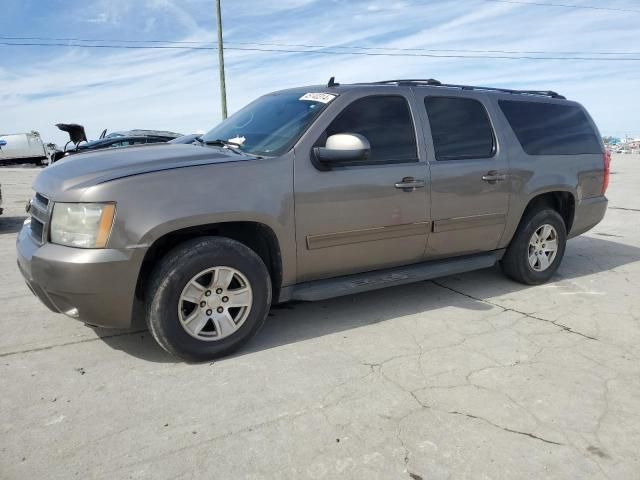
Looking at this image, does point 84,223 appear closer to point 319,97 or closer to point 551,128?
point 319,97

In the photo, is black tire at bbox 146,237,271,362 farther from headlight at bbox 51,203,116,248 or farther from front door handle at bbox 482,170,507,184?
front door handle at bbox 482,170,507,184

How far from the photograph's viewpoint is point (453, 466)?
2230 mm

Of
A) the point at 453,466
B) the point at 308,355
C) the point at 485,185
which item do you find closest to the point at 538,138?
the point at 485,185

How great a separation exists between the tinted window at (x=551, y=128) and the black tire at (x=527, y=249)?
0.61m

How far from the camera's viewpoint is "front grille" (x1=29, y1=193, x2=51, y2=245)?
3.00 m

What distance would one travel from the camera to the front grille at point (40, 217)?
9.85 feet

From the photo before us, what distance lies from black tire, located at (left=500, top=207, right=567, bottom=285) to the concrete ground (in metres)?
0.51

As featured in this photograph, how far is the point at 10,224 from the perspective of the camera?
8.56 meters

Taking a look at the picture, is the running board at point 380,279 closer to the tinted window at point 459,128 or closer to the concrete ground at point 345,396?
the concrete ground at point 345,396

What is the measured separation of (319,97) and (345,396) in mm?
2196

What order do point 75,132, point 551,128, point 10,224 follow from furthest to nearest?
point 75,132
point 10,224
point 551,128

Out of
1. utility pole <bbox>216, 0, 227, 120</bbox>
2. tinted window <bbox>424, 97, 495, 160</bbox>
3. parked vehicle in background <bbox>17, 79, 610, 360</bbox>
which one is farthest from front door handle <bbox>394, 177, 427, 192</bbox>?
utility pole <bbox>216, 0, 227, 120</bbox>

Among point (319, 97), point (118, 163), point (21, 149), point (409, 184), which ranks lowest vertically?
point (21, 149)

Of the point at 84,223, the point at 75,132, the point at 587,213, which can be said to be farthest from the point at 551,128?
the point at 75,132
